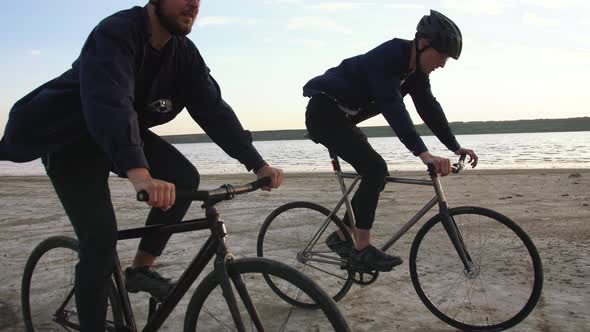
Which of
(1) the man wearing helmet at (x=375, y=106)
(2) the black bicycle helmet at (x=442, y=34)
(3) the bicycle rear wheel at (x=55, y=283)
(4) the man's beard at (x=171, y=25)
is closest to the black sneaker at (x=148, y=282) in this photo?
(3) the bicycle rear wheel at (x=55, y=283)

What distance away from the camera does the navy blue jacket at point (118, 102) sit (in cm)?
207

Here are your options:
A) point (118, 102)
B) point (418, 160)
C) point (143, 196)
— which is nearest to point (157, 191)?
point (143, 196)

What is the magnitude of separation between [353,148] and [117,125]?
7.46 ft

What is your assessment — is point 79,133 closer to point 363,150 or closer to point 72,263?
point 72,263

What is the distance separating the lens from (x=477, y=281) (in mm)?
4320

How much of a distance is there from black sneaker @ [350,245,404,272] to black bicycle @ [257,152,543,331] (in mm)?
60

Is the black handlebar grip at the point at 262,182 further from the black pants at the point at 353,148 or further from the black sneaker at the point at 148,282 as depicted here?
the black pants at the point at 353,148

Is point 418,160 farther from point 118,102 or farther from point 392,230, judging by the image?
point 118,102

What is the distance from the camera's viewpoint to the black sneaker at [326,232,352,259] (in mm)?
4223

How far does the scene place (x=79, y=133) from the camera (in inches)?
94.5

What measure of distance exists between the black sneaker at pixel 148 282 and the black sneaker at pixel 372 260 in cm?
165

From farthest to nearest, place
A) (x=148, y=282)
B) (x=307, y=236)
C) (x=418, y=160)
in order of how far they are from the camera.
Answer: (x=418, y=160) → (x=307, y=236) → (x=148, y=282)

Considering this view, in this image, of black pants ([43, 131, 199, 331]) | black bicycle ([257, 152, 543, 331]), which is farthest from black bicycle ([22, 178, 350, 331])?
black bicycle ([257, 152, 543, 331])

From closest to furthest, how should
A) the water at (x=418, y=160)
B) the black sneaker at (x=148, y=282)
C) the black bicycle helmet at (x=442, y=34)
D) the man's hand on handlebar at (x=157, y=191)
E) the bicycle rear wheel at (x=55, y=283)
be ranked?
the man's hand on handlebar at (x=157, y=191) < the black sneaker at (x=148, y=282) < the bicycle rear wheel at (x=55, y=283) < the black bicycle helmet at (x=442, y=34) < the water at (x=418, y=160)
